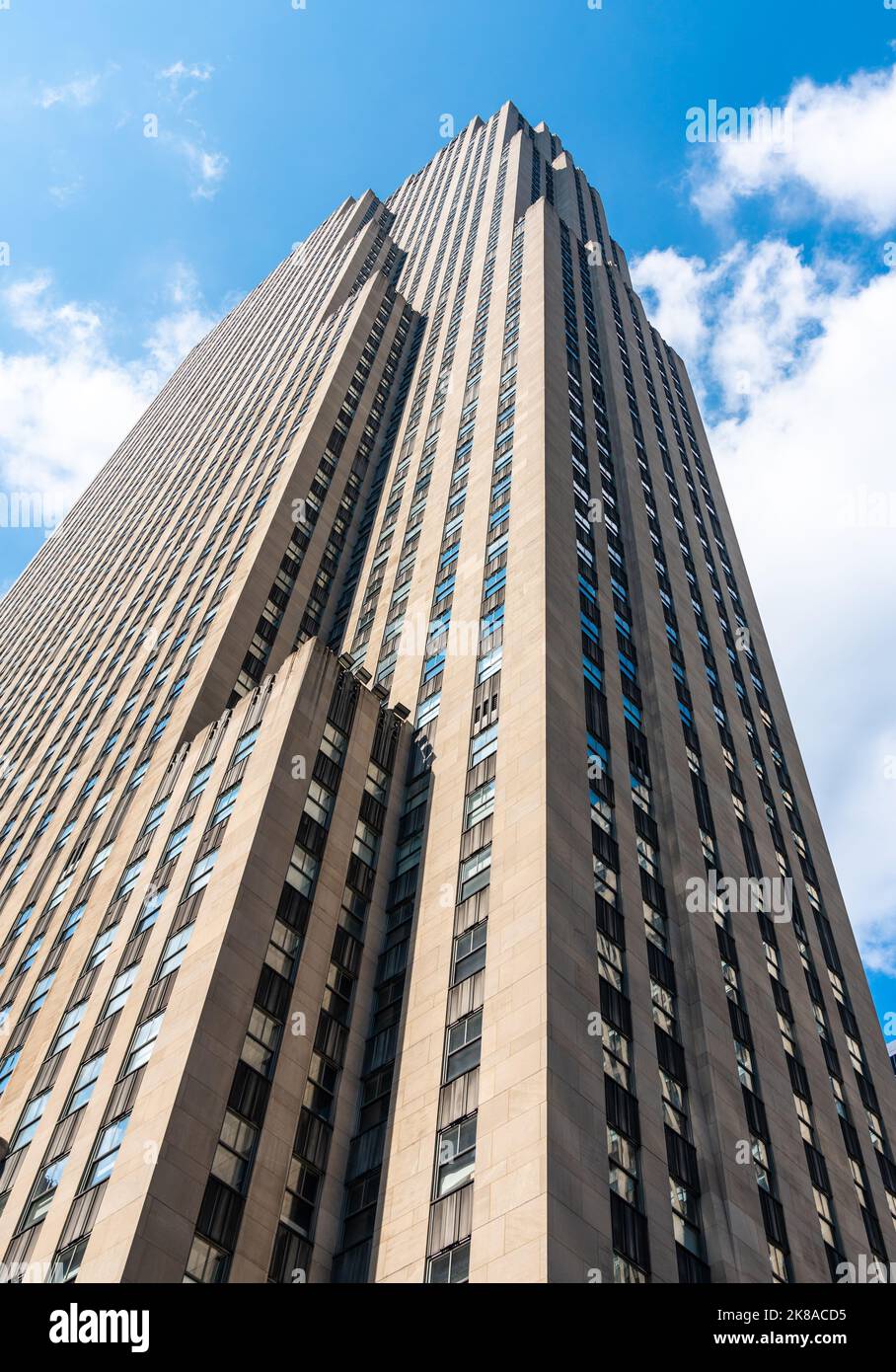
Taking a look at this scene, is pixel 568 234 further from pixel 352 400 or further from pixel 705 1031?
pixel 705 1031

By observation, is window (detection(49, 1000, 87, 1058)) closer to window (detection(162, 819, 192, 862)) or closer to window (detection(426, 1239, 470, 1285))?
window (detection(162, 819, 192, 862))

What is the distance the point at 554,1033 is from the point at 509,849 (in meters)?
7.73

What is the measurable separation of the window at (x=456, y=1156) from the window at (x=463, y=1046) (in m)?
1.71

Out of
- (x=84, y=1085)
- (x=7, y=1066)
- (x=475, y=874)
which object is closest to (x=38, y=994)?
(x=7, y=1066)

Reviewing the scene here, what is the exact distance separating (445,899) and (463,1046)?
6.44 metres

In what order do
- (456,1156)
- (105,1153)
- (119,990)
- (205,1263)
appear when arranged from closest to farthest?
(205,1263)
(456,1156)
(105,1153)
(119,990)

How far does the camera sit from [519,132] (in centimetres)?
13125

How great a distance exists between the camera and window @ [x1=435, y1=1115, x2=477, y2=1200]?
30.4m

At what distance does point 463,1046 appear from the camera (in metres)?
33.6

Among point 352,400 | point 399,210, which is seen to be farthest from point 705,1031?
point 399,210

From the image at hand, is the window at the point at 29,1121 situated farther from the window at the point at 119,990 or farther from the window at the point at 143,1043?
the window at the point at 143,1043

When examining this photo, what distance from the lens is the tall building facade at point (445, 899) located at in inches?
1235

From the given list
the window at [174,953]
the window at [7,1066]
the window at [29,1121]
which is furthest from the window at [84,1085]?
the window at [7,1066]

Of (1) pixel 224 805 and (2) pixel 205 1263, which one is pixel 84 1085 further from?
(1) pixel 224 805
